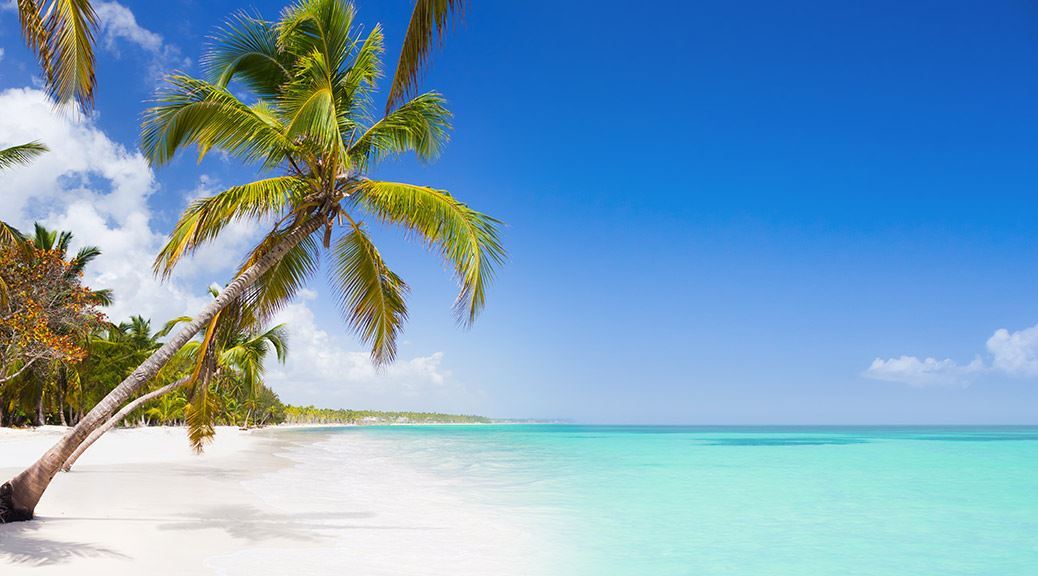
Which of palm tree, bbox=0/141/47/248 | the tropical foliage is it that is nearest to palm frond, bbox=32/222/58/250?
the tropical foliage

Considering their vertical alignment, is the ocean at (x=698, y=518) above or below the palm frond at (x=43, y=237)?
below

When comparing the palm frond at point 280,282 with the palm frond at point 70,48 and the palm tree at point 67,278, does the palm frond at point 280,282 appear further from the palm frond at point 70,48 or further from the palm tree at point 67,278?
the palm tree at point 67,278

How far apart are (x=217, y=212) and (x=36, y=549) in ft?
10.0

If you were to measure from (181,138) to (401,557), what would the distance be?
15.5ft

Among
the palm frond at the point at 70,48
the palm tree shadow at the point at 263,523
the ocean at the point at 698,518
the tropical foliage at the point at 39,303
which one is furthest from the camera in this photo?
the tropical foliage at the point at 39,303

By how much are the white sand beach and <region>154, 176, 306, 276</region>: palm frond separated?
2.50 meters

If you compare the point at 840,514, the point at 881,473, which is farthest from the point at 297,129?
the point at 881,473

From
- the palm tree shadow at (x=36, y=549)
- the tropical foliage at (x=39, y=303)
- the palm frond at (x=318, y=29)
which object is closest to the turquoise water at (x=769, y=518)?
the palm tree shadow at (x=36, y=549)

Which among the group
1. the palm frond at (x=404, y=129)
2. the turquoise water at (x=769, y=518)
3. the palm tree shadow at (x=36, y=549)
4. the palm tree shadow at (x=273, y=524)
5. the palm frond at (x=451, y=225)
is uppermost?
Result: the palm frond at (x=404, y=129)

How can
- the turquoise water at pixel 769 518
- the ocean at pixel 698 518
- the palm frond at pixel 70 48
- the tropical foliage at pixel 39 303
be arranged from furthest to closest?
the tropical foliage at pixel 39 303 → the turquoise water at pixel 769 518 → the ocean at pixel 698 518 → the palm frond at pixel 70 48

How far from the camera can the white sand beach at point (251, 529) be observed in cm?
534

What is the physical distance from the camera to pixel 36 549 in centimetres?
518

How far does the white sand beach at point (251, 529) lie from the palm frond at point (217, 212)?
2504mm

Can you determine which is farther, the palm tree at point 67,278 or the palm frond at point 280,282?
the palm tree at point 67,278
